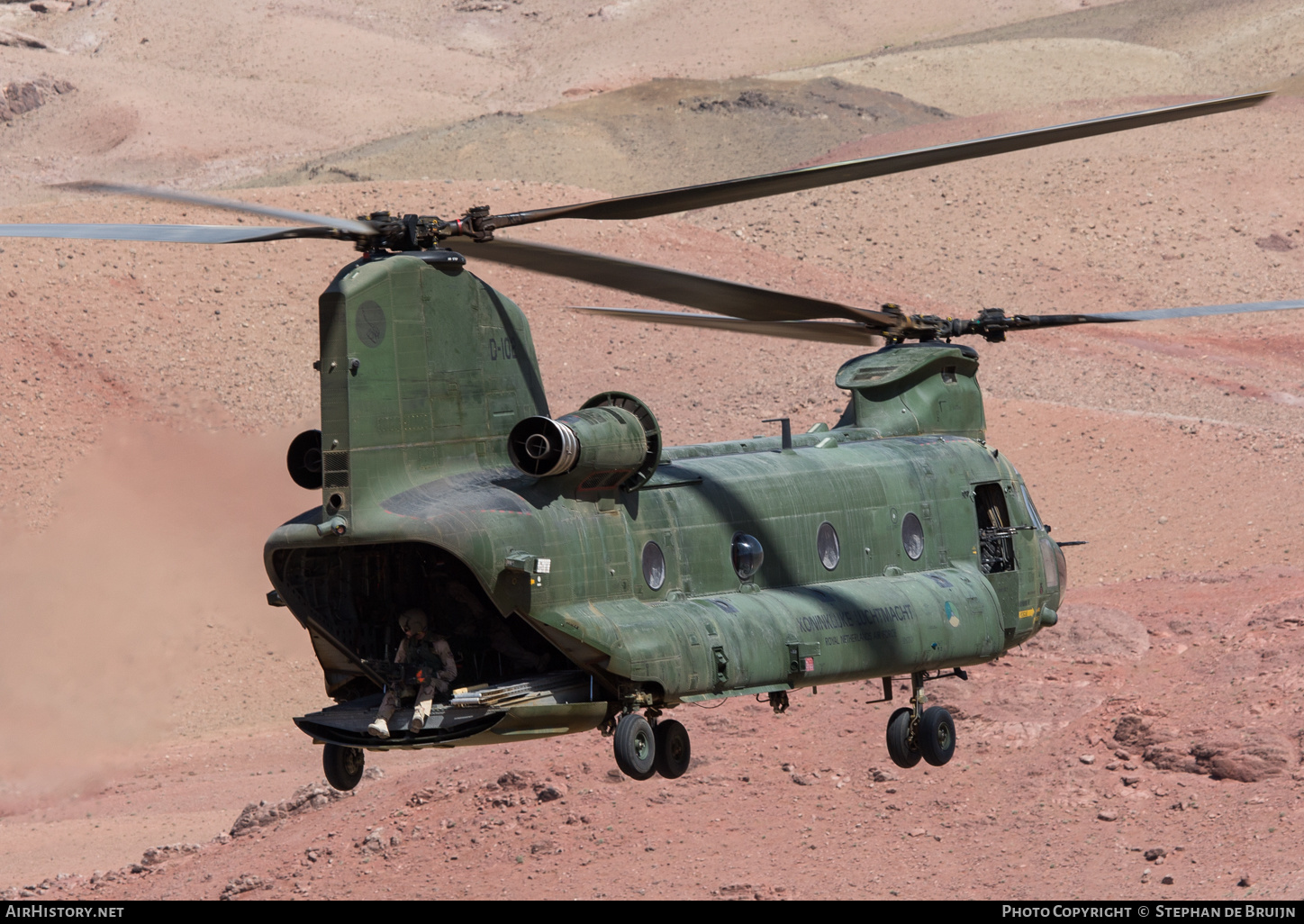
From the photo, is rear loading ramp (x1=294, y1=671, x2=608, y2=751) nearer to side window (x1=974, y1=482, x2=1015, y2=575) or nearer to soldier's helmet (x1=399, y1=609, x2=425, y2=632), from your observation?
soldier's helmet (x1=399, y1=609, x2=425, y2=632)

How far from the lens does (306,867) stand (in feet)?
76.5

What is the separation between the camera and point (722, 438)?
39.5 m

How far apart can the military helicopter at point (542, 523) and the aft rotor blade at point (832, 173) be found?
0.13 feet

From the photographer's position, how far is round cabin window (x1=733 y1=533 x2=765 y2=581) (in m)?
17.6

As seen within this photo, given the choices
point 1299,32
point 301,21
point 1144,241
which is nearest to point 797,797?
point 1144,241

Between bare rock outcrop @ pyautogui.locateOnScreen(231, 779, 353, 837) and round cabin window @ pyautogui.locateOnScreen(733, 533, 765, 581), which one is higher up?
round cabin window @ pyautogui.locateOnScreen(733, 533, 765, 581)

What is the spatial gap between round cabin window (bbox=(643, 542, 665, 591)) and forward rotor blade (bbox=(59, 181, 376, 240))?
158 inches

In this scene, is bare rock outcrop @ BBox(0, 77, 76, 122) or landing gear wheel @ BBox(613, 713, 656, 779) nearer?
landing gear wheel @ BBox(613, 713, 656, 779)

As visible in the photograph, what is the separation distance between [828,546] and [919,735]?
2.56 m

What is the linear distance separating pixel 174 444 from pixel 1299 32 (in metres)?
76.1

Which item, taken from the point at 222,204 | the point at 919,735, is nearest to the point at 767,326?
the point at 919,735

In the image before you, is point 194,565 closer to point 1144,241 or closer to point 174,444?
point 174,444

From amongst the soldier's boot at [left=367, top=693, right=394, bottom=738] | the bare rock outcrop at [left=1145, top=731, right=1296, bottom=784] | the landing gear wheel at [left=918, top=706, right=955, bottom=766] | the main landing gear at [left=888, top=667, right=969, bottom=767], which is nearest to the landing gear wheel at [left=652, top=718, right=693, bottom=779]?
the soldier's boot at [left=367, top=693, right=394, bottom=738]

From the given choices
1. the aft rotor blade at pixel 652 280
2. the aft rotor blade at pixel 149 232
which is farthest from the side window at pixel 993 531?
the aft rotor blade at pixel 149 232
